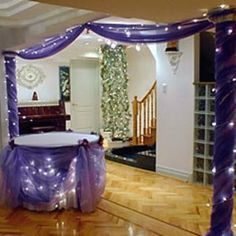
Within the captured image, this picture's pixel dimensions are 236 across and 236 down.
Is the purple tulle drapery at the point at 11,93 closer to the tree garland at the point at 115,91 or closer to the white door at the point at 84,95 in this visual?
the tree garland at the point at 115,91

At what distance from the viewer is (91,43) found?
8.11 meters

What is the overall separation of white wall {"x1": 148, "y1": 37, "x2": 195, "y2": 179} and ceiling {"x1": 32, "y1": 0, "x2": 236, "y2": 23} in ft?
7.03

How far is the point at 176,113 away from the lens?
541 cm

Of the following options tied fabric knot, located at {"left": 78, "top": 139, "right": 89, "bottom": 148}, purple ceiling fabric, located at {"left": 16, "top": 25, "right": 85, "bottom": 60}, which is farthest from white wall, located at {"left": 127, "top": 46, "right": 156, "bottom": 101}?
tied fabric knot, located at {"left": 78, "top": 139, "right": 89, "bottom": 148}

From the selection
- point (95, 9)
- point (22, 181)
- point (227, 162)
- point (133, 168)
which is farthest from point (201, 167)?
A: point (95, 9)

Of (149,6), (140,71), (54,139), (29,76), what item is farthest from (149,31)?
(29,76)

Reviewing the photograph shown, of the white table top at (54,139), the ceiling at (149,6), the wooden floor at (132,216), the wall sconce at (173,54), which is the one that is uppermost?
the ceiling at (149,6)

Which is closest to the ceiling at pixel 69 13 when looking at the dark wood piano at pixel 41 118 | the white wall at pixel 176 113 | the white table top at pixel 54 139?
the white wall at pixel 176 113

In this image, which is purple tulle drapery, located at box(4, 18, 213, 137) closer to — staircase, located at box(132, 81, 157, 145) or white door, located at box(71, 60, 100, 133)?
staircase, located at box(132, 81, 157, 145)

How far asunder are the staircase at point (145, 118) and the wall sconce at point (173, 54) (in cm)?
200

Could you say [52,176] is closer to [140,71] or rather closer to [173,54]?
[173,54]

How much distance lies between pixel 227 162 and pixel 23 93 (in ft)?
23.2

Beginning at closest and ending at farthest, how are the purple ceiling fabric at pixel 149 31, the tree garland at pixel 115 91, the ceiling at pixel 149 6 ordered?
the ceiling at pixel 149 6 < the purple ceiling fabric at pixel 149 31 < the tree garland at pixel 115 91

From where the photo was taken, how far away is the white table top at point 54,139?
13.7 ft
